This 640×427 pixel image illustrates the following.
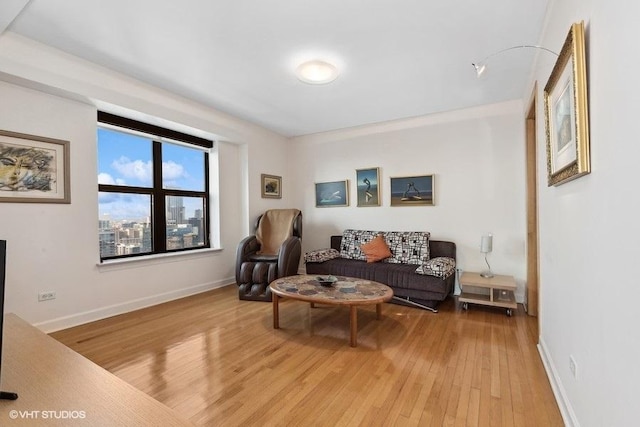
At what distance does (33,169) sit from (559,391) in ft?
15.1

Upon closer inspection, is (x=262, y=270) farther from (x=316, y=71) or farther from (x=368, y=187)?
(x=316, y=71)

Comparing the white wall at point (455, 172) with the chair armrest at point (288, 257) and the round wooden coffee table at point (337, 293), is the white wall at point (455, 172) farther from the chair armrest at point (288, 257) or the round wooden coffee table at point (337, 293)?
the round wooden coffee table at point (337, 293)

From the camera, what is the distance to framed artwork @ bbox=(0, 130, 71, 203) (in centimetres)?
268

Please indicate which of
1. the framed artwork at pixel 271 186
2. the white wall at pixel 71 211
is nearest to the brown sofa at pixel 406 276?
the framed artwork at pixel 271 186

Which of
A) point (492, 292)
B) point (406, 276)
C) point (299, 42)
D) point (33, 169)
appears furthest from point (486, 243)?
point (33, 169)

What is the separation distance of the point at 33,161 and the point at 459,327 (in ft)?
14.7

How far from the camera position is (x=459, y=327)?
9.94 ft

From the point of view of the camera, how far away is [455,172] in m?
4.24

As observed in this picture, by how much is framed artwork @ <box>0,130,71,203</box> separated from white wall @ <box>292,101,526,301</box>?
142 inches

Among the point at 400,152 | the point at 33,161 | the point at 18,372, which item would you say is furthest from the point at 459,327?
the point at 33,161

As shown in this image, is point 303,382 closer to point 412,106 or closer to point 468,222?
Answer: point 468,222

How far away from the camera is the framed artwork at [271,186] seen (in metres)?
5.24

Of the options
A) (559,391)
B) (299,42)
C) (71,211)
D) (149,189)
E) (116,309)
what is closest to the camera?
(559,391)

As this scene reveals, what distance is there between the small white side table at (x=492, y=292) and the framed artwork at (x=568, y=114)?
5.87 ft
